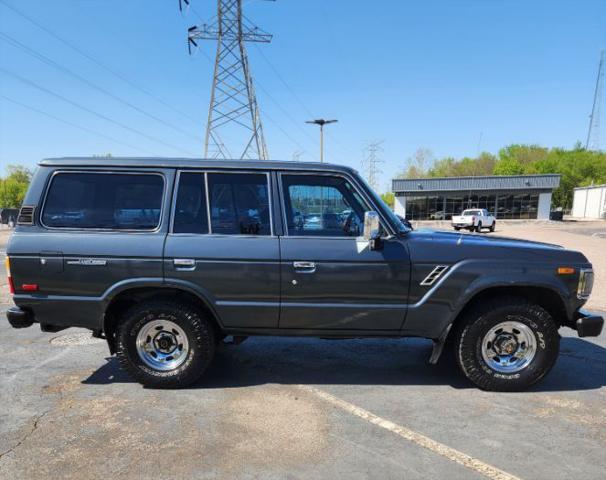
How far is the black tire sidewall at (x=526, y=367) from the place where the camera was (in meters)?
3.69

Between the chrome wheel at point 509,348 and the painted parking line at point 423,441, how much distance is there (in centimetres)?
119

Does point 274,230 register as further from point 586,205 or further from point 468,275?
point 586,205

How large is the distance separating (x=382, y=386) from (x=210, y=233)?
7.28 ft

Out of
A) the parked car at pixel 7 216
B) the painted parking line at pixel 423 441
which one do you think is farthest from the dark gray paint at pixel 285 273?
the parked car at pixel 7 216

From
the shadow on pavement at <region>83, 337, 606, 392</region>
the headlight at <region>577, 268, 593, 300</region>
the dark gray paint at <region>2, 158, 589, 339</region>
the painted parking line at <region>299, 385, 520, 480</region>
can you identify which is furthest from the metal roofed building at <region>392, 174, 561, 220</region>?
the painted parking line at <region>299, 385, 520, 480</region>

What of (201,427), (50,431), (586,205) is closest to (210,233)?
(201,427)

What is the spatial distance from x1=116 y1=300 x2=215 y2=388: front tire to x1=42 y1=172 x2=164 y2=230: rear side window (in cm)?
84

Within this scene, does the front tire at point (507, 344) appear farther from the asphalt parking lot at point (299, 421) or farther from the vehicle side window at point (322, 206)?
the vehicle side window at point (322, 206)

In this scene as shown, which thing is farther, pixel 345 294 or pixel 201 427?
pixel 345 294

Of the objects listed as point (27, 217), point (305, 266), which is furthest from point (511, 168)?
point (27, 217)

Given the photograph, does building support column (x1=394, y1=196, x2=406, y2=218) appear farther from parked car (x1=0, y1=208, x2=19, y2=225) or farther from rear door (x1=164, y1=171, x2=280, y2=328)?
rear door (x1=164, y1=171, x2=280, y2=328)

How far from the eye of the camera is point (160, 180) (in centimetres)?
377

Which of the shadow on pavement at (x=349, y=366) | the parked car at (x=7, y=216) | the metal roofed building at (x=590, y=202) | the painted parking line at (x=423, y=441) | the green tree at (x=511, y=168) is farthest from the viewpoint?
the green tree at (x=511, y=168)

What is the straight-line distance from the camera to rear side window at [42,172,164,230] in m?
3.72
